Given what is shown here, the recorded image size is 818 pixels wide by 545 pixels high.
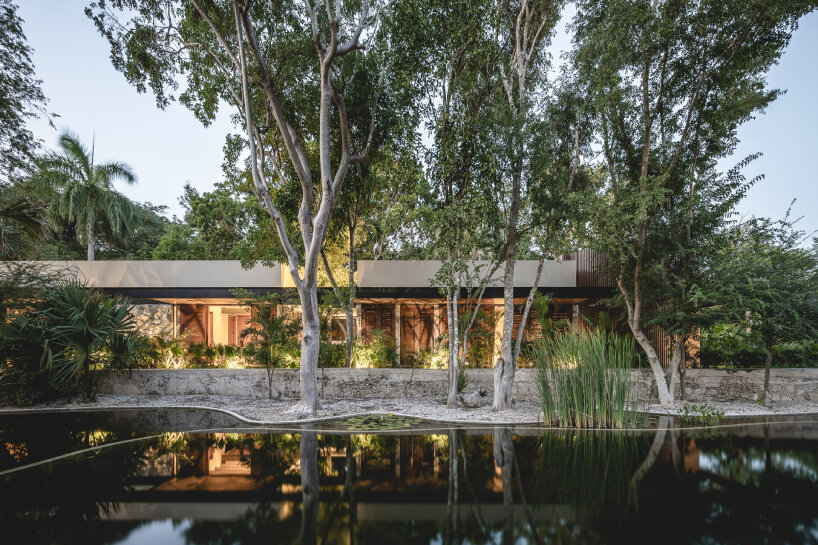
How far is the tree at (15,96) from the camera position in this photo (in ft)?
25.2

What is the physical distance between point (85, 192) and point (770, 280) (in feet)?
68.3

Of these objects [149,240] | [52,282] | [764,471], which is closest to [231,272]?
[52,282]

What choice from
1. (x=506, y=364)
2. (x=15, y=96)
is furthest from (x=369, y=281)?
(x=15, y=96)

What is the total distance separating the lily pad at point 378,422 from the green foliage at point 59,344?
4.63 metres

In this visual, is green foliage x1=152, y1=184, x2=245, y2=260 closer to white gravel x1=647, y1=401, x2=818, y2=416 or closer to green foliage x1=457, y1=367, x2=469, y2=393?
green foliage x1=457, y1=367, x2=469, y2=393

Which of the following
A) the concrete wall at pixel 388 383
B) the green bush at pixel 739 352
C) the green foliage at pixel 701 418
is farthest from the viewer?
the green bush at pixel 739 352

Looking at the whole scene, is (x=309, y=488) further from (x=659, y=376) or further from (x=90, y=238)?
(x=90, y=238)

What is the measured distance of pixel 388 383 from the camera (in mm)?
7953

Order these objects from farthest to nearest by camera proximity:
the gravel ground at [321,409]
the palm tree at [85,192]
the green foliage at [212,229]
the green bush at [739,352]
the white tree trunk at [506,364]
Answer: the green foliage at [212,229]
the palm tree at [85,192]
the green bush at [739,352]
the white tree trunk at [506,364]
the gravel ground at [321,409]

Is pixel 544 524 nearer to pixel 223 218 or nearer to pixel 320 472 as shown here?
pixel 320 472

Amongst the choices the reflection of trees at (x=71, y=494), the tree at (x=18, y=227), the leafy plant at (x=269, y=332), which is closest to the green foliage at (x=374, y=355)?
the leafy plant at (x=269, y=332)

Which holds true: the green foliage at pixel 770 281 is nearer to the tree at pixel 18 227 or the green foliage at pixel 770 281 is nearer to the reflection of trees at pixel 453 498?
the reflection of trees at pixel 453 498

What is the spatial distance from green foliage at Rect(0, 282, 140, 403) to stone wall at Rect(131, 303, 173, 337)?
5708 mm

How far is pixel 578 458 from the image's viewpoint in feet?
13.0
